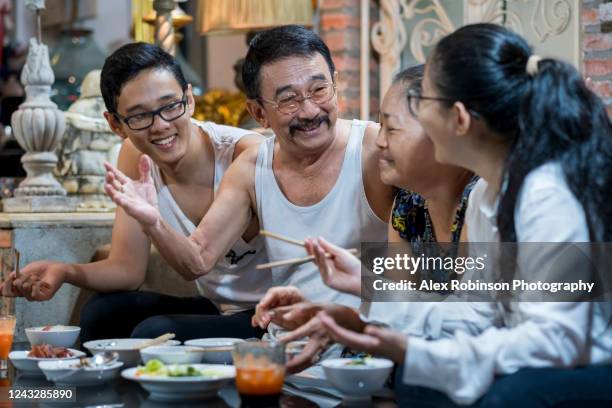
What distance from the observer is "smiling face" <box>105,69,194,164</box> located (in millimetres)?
2621

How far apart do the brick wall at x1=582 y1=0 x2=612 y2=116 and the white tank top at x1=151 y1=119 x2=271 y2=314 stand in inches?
68.1

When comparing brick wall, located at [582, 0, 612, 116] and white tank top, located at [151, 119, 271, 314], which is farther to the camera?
brick wall, located at [582, 0, 612, 116]

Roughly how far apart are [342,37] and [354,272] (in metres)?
3.25

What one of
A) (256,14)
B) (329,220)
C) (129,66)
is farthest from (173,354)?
(256,14)

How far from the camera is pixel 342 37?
4859 millimetres

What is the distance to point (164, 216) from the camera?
9.23 feet

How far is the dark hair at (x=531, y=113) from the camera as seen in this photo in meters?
1.57

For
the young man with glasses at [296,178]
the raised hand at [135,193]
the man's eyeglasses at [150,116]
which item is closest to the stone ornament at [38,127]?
the man's eyeglasses at [150,116]

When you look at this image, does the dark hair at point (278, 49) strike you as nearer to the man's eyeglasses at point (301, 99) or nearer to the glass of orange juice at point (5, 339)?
the man's eyeglasses at point (301, 99)

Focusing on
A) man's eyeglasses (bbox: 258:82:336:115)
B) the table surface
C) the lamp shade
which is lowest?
the table surface

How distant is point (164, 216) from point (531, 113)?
1.43 meters

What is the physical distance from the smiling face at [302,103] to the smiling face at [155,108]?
0.96 ft

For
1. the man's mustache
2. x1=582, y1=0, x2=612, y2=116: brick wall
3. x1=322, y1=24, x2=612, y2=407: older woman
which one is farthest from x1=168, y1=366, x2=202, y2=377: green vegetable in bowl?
x1=582, y1=0, x2=612, y2=116: brick wall

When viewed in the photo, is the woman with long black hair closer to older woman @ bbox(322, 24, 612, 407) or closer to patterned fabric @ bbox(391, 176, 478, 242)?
older woman @ bbox(322, 24, 612, 407)
